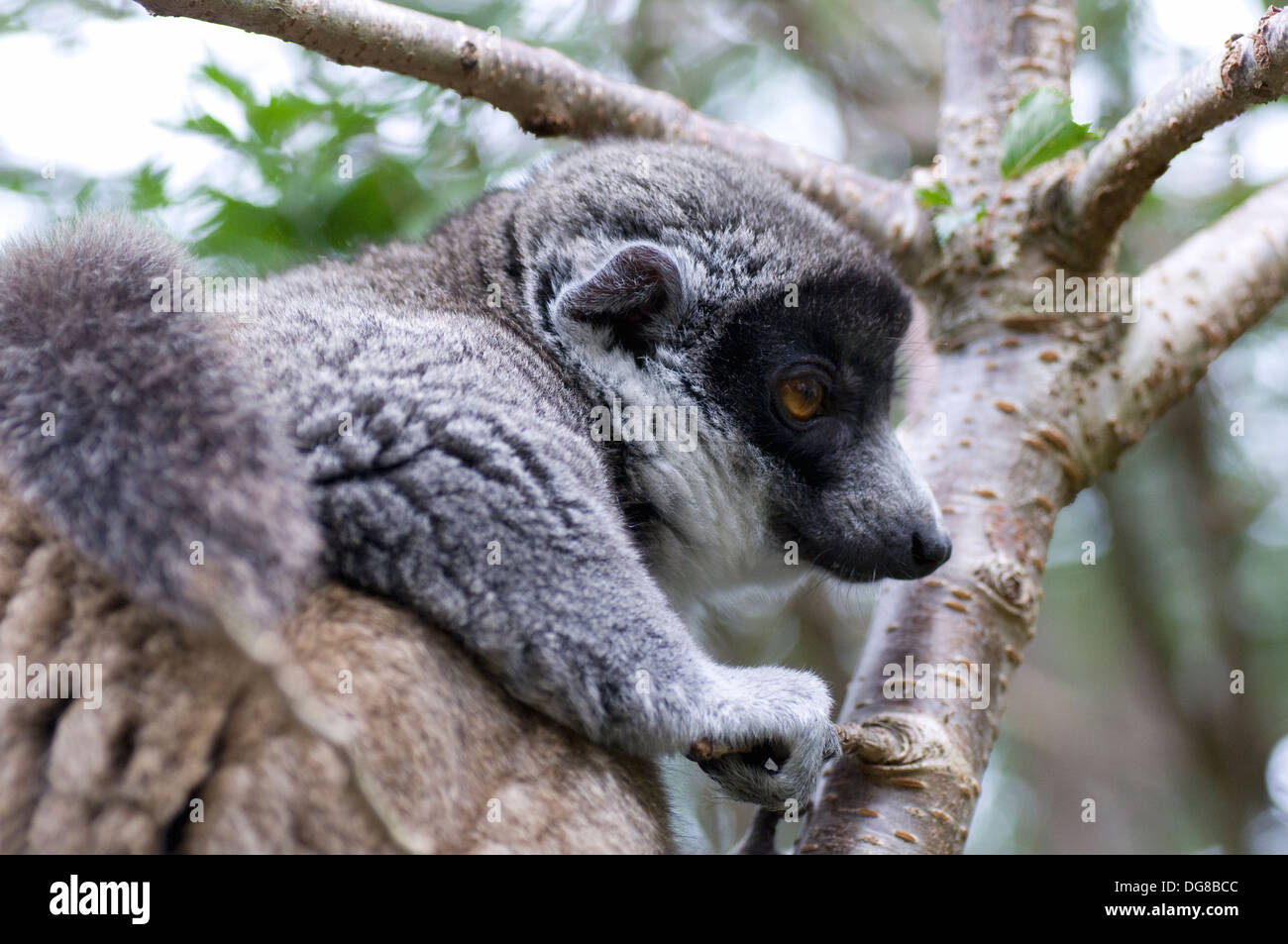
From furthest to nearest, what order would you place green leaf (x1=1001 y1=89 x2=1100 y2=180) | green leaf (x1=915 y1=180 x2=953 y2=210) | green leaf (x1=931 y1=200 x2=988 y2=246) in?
green leaf (x1=915 y1=180 x2=953 y2=210)
green leaf (x1=931 y1=200 x2=988 y2=246)
green leaf (x1=1001 y1=89 x2=1100 y2=180)

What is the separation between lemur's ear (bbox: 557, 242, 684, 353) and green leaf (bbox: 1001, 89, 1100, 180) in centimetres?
185

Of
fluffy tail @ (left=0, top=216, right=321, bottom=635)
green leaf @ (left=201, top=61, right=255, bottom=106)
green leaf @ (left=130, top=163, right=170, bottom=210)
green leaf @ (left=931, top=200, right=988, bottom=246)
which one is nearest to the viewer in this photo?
fluffy tail @ (left=0, top=216, right=321, bottom=635)

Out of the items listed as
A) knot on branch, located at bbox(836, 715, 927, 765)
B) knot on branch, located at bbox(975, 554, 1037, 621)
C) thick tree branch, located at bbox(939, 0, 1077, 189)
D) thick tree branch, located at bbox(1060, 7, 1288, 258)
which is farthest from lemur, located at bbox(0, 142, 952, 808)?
thick tree branch, located at bbox(939, 0, 1077, 189)

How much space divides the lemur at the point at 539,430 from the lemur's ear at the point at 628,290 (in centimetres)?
A: 1

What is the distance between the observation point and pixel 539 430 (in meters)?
3.41

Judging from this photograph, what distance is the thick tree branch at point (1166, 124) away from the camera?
141 inches

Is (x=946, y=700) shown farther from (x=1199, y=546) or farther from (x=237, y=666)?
(x=1199, y=546)

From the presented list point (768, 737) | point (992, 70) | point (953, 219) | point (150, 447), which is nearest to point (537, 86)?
point (953, 219)

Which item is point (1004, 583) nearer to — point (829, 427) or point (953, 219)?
point (829, 427)

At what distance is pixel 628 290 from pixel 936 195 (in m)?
2.03

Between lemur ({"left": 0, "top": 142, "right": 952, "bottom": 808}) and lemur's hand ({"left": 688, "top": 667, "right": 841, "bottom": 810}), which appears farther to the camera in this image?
lemur's hand ({"left": 688, "top": 667, "right": 841, "bottom": 810})

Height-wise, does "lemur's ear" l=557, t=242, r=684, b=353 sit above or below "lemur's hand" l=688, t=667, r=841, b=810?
above

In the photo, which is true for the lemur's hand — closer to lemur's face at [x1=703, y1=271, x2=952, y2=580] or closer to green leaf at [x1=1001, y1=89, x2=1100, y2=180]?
lemur's face at [x1=703, y1=271, x2=952, y2=580]

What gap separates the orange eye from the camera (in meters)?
4.13
